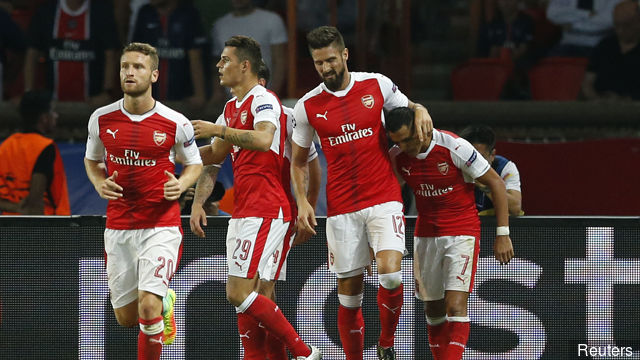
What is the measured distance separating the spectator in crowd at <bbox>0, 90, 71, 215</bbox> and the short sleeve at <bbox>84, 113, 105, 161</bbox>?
5.09ft

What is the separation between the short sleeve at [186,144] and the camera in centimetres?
777

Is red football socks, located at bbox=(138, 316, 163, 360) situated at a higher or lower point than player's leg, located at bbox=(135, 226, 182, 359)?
lower

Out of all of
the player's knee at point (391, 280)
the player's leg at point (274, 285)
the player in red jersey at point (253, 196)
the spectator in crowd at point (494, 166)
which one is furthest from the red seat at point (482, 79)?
the player's knee at point (391, 280)

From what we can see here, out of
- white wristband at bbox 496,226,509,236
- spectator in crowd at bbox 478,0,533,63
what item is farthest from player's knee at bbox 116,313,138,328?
spectator in crowd at bbox 478,0,533,63

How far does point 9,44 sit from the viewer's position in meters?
12.2

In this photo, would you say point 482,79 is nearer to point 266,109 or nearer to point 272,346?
point 266,109

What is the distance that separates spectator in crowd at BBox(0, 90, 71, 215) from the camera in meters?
9.36

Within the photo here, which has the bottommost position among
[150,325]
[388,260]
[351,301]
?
[150,325]

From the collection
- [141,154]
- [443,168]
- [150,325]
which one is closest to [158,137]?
[141,154]

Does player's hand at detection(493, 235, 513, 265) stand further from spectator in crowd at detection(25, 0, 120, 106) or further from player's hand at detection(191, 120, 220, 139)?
spectator in crowd at detection(25, 0, 120, 106)

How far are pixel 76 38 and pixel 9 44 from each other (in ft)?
2.40

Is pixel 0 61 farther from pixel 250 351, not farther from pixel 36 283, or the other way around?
pixel 250 351

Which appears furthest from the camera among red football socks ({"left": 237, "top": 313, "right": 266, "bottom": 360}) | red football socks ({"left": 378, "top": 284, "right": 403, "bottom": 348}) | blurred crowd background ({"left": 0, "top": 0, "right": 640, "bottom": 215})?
blurred crowd background ({"left": 0, "top": 0, "right": 640, "bottom": 215})

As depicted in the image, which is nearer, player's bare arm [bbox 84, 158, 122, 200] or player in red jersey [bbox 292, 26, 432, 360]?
player's bare arm [bbox 84, 158, 122, 200]
